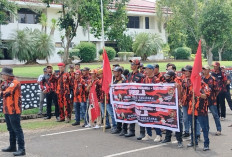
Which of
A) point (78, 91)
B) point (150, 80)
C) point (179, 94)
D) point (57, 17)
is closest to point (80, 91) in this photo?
point (78, 91)

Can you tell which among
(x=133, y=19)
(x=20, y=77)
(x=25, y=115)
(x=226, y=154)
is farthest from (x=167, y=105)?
(x=133, y=19)

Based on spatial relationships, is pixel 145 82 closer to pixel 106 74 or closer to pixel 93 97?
pixel 106 74

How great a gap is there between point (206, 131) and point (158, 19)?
39.6m

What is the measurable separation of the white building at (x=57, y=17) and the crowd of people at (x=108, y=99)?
14.3 metres

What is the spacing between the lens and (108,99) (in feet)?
34.3

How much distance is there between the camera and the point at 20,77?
796 inches

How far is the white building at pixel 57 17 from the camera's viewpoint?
34.0 metres

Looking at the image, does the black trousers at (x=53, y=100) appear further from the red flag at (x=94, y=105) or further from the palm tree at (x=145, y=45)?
the palm tree at (x=145, y=45)

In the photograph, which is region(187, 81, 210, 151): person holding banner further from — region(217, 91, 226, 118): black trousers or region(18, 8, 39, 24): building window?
region(18, 8, 39, 24): building window

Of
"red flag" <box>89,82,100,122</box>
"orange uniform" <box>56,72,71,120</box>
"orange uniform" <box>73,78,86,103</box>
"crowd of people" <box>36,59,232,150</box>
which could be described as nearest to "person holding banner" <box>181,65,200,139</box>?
"crowd of people" <box>36,59,232,150</box>

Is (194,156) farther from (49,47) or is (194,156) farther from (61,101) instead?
(49,47)

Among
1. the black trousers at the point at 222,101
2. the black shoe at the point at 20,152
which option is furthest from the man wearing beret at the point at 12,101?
the black trousers at the point at 222,101

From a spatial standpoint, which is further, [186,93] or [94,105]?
[94,105]

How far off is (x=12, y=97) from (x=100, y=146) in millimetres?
2375
